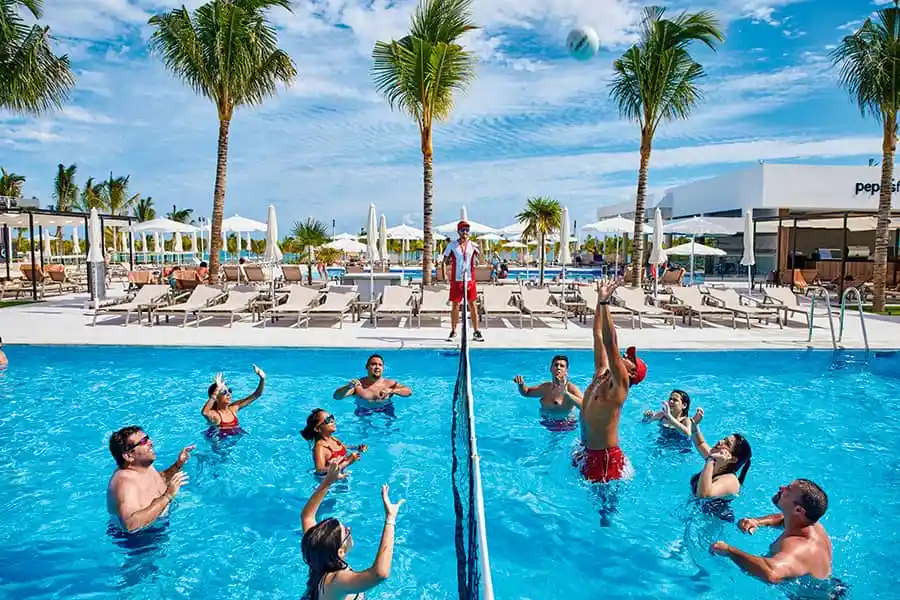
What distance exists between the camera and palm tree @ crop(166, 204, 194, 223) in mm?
66062

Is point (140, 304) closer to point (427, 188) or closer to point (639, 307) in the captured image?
point (427, 188)

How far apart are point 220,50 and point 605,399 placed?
14902 millimetres

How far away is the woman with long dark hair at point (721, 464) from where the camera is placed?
4.30m

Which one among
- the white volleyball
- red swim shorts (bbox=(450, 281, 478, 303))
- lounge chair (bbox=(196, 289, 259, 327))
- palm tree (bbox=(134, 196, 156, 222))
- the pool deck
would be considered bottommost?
the pool deck

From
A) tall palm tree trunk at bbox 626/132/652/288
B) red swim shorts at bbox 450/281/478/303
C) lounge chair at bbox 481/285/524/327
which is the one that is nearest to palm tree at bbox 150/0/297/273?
lounge chair at bbox 481/285/524/327

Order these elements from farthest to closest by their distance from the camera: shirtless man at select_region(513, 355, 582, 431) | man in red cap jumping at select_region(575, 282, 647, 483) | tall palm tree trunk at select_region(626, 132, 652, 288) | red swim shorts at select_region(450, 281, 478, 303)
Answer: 1. tall palm tree trunk at select_region(626, 132, 652, 288)
2. red swim shorts at select_region(450, 281, 478, 303)
3. shirtless man at select_region(513, 355, 582, 431)
4. man in red cap jumping at select_region(575, 282, 647, 483)

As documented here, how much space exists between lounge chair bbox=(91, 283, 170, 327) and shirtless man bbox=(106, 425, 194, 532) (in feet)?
31.4

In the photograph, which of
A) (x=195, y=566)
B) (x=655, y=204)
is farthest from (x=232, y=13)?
(x=655, y=204)

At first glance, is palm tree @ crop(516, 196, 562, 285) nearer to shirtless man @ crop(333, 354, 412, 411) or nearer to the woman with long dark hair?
shirtless man @ crop(333, 354, 412, 411)

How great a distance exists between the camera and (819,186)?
94.1 ft

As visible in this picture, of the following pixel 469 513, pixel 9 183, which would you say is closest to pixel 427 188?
pixel 469 513

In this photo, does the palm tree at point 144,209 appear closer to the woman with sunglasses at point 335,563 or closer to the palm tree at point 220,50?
the palm tree at point 220,50

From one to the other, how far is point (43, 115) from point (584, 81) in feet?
52.4

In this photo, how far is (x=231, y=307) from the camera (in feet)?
42.7
